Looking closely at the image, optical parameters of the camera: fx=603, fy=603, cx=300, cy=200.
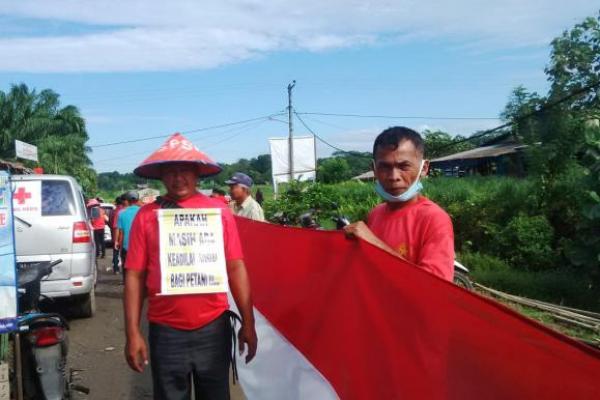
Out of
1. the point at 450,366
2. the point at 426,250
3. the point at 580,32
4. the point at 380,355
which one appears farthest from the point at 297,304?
the point at 580,32

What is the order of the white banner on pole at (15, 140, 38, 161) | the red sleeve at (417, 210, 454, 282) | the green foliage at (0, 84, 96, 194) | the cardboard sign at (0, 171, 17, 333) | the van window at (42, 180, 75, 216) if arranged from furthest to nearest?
the green foliage at (0, 84, 96, 194) < the white banner on pole at (15, 140, 38, 161) < the van window at (42, 180, 75, 216) < the cardboard sign at (0, 171, 17, 333) < the red sleeve at (417, 210, 454, 282)

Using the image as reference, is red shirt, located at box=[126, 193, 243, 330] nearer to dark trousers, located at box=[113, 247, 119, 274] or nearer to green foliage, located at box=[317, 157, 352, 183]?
dark trousers, located at box=[113, 247, 119, 274]

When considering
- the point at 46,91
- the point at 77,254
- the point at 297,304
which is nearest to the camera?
the point at 297,304

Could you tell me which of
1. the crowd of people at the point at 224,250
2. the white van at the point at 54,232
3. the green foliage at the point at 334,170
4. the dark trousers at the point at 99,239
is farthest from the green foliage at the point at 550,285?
the green foliage at the point at 334,170

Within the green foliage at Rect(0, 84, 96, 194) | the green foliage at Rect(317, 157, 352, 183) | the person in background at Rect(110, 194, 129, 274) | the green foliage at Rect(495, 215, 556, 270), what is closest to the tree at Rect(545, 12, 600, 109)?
the green foliage at Rect(495, 215, 556, 270)

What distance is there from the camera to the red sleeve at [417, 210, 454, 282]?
7.97 feet

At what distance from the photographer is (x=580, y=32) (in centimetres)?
1502

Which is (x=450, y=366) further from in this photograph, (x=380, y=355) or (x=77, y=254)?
(x=77, y=254)

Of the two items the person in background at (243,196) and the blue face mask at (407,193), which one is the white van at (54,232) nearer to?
the person in background at (243,196)

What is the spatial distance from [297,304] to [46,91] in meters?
43.8

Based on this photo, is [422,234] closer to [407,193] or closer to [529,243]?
[407,193]

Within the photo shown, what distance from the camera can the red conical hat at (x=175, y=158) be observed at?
10.3ft

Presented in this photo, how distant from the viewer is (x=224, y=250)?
126 inches

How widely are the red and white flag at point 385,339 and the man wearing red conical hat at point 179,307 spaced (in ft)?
1.51
